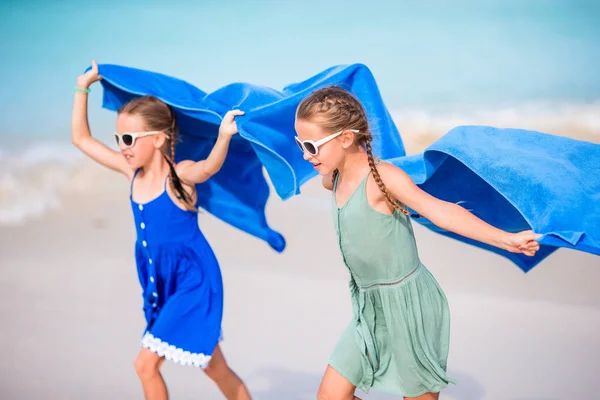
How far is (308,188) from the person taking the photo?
8.84 metres

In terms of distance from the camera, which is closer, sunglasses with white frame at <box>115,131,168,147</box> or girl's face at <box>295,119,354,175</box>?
girl's face at <box>295,119,354,175</box>

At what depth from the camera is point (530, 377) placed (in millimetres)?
4895

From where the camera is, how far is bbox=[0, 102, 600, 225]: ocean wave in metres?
8.27

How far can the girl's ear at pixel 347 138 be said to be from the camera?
3203 mm

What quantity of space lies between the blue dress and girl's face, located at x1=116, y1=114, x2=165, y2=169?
0.19 metres

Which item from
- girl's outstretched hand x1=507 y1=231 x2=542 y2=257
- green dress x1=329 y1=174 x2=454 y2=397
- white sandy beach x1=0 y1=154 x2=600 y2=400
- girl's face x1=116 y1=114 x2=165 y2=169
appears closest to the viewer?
girl's outstretched hand x1=507 y1=231 x2=542 y2=257

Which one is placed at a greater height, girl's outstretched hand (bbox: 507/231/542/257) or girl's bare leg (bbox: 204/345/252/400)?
girl's outstretched hand (bbox: 507/231/542/257)

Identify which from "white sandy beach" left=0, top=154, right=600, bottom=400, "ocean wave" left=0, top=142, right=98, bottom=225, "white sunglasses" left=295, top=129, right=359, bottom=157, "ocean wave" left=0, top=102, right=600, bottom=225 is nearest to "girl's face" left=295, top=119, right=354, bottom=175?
"white sunglasses" left=295, top=129, right=359, bottom=157

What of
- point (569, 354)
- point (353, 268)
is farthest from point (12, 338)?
point (569, 354)

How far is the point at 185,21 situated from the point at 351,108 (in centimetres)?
668

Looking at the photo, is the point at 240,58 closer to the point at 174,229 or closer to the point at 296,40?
the point at 296,40

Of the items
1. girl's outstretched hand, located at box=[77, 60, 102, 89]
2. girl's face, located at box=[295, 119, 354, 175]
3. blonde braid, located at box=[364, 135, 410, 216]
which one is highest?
girl's outstretched hand, located at box=[77, 60, 102, 89]

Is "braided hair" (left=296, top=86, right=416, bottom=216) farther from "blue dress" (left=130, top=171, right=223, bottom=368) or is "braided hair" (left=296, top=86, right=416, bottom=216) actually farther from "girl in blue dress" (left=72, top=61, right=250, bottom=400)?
"blue dress" (left=130, top=171, right=223, bottom=368)

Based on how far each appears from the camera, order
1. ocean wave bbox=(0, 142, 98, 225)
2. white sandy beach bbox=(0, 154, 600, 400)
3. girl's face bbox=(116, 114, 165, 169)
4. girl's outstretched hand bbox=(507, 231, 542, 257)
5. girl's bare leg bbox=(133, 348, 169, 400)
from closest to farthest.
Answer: girl's outstretched hand bbox=(507, 231, 542, 257) → girl's bare leg bbox=(133, 348, 169, 400) → girl's face bbox=(116, 114, 165, 169) → white sandy beach bbox=(0, 154, 600, 400) → ocean wave bbox=(0, 142, 98, 225)
